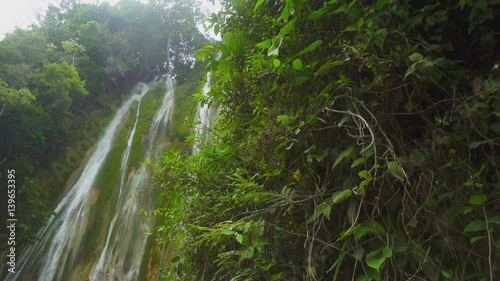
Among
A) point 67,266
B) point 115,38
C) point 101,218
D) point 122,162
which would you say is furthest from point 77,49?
point 67,266

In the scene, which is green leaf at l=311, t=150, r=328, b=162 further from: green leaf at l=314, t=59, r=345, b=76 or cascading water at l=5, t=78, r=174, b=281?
cascading water at l=5, t=78, r=174, b=281

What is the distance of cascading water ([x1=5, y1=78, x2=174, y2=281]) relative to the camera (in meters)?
7.31

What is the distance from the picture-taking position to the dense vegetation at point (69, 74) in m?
9.91

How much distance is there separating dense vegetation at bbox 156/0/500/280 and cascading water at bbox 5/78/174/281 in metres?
4.89

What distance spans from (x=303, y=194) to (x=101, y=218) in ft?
27.9

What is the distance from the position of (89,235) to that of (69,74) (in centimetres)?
585

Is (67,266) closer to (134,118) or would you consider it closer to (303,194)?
(134,118)

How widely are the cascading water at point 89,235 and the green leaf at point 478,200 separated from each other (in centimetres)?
561

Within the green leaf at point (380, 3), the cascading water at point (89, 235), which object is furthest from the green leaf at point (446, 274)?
the cascading water at point (89, 235)

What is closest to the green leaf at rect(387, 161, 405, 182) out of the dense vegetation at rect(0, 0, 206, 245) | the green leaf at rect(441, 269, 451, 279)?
the green leaf at rect(441, 269, 451, 279)

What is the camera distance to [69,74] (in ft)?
37.2

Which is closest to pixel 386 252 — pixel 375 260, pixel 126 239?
pixel 375 260

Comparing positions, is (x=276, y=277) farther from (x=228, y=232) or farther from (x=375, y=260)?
(x=375, y=260)

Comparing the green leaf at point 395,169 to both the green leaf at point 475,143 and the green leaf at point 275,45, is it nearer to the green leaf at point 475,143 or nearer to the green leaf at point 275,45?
the green leaf at point 475,143
